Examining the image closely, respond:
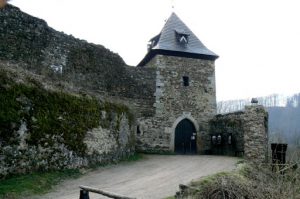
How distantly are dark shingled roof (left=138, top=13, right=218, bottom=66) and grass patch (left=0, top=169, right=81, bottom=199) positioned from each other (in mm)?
10614

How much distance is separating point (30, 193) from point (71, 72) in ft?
24.4

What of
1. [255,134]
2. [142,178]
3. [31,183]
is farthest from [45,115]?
[255,134]

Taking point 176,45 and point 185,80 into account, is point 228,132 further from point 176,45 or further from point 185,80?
point 176,45

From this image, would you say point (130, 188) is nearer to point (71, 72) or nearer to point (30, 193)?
point (30, 193)

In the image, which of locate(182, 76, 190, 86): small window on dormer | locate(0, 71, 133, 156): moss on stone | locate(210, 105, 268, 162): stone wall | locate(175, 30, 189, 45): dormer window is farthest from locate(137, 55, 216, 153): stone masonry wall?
locate(0, 71, 133, 156): moss on stone

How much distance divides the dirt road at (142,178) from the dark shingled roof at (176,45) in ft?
23.2

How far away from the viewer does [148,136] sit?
57.3 ft

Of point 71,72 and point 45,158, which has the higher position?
point 71,72

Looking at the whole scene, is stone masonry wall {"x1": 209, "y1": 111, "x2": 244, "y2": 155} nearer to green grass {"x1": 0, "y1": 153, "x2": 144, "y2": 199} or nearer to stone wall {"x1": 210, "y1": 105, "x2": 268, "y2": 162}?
stone wall {"x1": 210, "y1": 105, "x2": 268, "y2": 162}

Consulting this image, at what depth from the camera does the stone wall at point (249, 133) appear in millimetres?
14242

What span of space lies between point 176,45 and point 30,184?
41.5ft

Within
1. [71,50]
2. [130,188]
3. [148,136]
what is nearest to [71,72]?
[71,50]

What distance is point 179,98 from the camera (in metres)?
18.4

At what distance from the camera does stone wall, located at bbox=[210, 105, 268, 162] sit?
1424 cm
